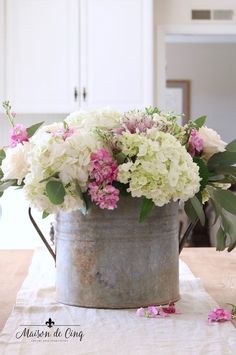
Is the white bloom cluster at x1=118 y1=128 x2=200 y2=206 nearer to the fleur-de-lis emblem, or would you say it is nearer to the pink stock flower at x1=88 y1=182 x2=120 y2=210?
the pink stock flower at x1=88 y1=182 x2=120 y2=210

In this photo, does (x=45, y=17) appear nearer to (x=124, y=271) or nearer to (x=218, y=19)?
(x=218, y=19)

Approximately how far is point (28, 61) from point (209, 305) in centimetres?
299

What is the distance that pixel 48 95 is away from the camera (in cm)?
391

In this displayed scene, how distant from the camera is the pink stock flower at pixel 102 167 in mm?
1041

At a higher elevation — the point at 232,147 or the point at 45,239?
the point at 232,147

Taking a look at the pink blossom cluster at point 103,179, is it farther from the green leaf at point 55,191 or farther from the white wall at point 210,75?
the white wall at point 210,75

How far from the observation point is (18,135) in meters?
1.17

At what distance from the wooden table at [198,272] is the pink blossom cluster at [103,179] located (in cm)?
26

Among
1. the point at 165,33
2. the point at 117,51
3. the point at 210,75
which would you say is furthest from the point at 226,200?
the point at 210,75

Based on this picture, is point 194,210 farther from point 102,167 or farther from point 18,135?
point 18,135

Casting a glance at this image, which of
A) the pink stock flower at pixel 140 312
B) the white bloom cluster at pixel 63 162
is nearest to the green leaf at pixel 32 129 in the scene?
the white bloom cluster at pixel 63 162

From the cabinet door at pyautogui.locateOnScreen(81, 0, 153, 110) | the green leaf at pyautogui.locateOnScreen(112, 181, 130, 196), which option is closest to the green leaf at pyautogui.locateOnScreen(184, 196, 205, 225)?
the green leaf at pyautogui.locateOnScreen(112, 181, 130, 196)

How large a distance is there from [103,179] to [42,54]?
298 cm

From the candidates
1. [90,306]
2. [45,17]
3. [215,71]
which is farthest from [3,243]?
[215,71]
